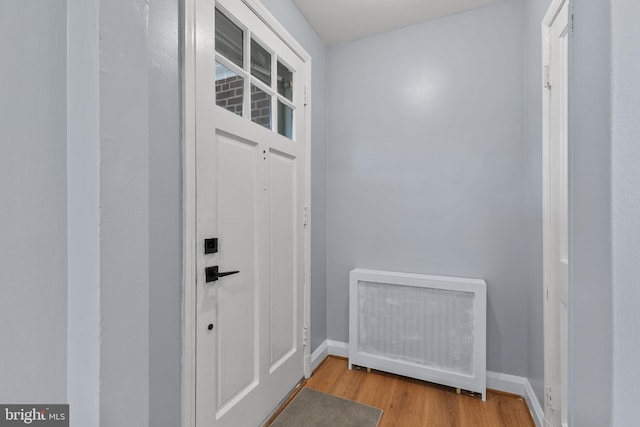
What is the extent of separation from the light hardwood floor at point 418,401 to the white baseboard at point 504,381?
4 cm

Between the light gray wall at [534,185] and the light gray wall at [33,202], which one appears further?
the light gray wall at [534,185]

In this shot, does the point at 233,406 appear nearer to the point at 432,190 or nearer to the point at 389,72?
the point at 432,190

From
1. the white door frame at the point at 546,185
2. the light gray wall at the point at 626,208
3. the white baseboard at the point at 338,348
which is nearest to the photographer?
the light gray wall at the point at 626,208

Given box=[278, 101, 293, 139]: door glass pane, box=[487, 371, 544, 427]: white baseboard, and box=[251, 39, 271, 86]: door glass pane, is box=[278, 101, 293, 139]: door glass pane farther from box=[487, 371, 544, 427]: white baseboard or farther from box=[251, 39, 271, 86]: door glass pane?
box=[487, 371, 544, 427]: white baseboard

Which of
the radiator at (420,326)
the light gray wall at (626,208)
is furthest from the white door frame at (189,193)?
the radiator at (420,326)

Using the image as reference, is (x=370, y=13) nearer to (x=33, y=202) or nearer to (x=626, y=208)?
(x=626, y=208)

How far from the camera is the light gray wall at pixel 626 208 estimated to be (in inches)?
17.5

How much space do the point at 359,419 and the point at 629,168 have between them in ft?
5.68

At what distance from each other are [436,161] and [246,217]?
1456 mm

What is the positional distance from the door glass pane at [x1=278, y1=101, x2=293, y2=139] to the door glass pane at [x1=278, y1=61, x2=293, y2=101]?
8 cm

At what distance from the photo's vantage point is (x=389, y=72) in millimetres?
2186

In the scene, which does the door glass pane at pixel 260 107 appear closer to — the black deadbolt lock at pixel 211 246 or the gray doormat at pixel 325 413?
the black deadbolt lock at pixel 211 246

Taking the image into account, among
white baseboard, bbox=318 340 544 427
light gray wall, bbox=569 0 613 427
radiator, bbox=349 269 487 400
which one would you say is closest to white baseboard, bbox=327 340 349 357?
white baseboard, bbox=318 340 544 427

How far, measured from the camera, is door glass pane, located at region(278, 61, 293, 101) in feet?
5.92
